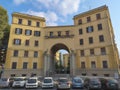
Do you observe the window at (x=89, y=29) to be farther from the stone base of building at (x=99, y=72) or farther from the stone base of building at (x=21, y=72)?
the stone base of building at (x=21, y=72)

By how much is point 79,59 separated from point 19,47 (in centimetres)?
1835

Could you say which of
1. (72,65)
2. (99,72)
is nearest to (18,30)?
(72,65)

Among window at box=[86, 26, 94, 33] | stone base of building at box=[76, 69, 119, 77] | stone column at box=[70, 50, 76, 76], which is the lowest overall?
stone base of building at box=[76, 69, 119, 77]

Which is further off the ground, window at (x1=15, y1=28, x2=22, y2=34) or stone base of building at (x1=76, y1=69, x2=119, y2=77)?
window at (x1=15, y1=28, x2=22, y2=34)

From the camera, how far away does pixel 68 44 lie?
4284cm

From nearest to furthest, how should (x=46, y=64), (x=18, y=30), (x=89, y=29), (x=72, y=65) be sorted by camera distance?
(x=72, y=65), (x=89, y=29), (x=46, y=64), (x=18, y=30)

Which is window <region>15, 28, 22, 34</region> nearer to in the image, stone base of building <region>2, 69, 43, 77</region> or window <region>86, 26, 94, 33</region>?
stone base of building <region>2, 69, 43, 77</region>

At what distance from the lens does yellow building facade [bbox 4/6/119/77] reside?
37.8 m

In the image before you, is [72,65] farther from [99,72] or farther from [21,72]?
[21,72]

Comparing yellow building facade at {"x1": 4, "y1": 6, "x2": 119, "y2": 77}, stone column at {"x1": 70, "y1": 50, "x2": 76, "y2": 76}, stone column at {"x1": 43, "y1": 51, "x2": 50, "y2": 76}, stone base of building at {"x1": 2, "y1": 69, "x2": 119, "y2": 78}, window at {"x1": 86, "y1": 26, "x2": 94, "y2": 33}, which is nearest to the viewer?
stone base of building at {"x1": 2, "y1": 69, "x2": 119, "y2": 78}

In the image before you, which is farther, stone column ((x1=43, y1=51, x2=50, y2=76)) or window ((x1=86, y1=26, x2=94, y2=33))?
stone column ((x1=43, y1=51, x2=50, y2=76))

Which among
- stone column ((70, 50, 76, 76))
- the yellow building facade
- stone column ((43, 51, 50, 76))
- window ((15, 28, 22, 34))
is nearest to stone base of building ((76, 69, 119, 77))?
the yellow building facade

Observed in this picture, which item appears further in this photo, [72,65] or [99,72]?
[72,65]

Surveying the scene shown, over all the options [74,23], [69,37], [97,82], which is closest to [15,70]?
[69,37]
